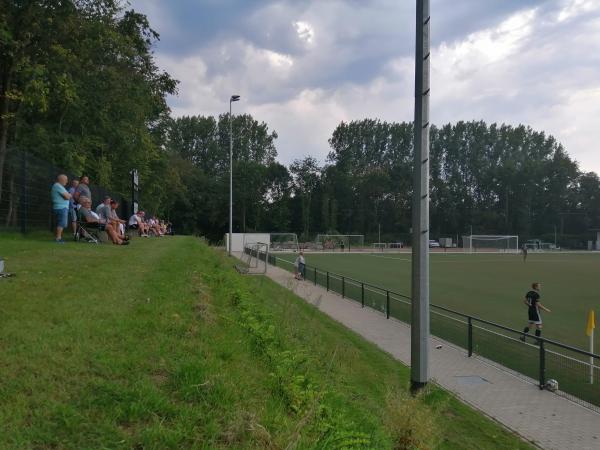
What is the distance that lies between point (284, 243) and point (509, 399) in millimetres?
65112

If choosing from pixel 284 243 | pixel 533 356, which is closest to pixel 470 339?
pixel 533 356

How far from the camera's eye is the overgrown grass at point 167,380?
3279 mm

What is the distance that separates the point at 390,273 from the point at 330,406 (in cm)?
3486

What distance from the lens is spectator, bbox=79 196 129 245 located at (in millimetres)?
15250

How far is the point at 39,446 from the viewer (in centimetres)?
295

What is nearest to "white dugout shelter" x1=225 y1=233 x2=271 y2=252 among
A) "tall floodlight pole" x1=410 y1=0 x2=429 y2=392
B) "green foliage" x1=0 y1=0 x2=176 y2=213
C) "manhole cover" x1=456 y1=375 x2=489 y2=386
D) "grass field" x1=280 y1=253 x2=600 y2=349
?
"grass field" x1=280 y1=253 x2=600 y2=349

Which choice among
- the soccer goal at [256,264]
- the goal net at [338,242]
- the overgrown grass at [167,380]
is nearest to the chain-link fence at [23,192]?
the soccer goal at [256,264]

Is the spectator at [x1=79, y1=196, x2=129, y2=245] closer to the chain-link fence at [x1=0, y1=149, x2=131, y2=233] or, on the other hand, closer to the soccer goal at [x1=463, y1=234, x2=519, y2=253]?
the chain-link fence at [x1=0, y1=149, x2=131, y2=233]

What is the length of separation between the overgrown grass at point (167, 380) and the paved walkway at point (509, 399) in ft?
2.17

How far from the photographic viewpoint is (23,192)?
1530cm

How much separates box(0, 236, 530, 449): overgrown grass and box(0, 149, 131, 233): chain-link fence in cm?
795

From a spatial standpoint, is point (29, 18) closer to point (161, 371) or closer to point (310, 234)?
point (161, 371)

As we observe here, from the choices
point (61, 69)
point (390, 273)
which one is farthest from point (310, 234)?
point (61, 69)

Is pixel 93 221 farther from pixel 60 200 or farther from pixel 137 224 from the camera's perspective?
pixel 137 224
